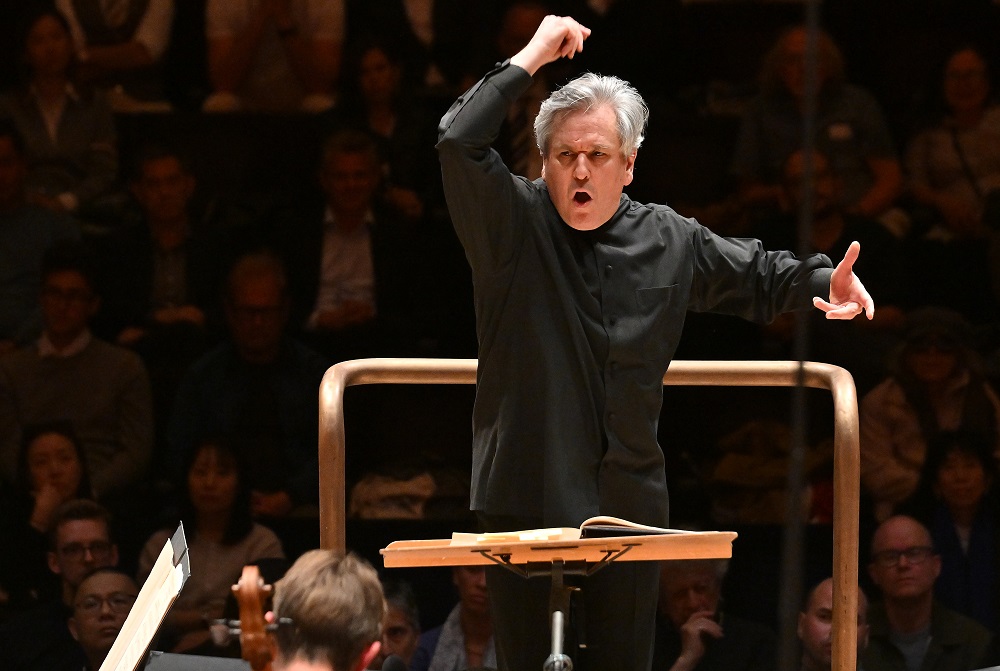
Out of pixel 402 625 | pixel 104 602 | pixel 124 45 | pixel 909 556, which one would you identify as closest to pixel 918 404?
pixel 909 556

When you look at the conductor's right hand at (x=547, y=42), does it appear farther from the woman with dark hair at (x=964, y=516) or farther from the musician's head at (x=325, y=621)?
the woman with dark hair at (x=964, y=516)

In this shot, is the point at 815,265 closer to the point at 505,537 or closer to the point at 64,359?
the point at 505,537

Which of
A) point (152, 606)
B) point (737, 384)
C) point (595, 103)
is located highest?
point (595, 103)

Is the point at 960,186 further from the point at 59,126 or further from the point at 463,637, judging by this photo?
the point at 59,126

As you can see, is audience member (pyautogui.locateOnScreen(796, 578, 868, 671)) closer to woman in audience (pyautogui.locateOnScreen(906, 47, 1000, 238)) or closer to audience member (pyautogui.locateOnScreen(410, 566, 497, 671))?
audience member (pyautogui.locateOnScreen(410, 566, 497, 671))

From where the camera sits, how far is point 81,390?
356 centimetres

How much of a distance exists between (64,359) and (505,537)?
2245 mm

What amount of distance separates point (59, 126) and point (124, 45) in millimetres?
280

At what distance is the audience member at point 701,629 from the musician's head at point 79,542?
4.28 ft

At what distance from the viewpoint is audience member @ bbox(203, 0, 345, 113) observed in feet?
12.2

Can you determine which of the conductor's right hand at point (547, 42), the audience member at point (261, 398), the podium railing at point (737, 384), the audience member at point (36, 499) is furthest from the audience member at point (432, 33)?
the conductor's right hand at point (547, 42)

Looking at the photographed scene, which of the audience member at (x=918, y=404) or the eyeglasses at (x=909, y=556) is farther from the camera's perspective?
the audience member at (x=918, y=404)

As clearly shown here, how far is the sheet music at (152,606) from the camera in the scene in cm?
161

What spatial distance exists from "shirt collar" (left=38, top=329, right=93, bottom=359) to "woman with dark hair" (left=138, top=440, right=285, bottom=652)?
1.31ft
